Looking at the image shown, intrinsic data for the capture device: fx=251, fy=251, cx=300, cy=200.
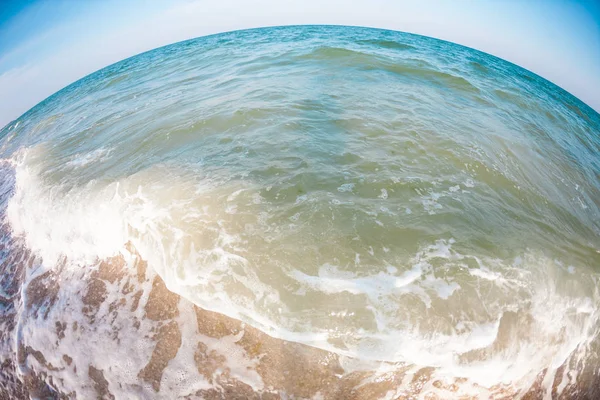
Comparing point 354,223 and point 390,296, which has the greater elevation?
point 354,223

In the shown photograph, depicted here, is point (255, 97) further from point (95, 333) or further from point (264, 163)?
point (95, 333)

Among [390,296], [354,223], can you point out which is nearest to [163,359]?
[390,296]

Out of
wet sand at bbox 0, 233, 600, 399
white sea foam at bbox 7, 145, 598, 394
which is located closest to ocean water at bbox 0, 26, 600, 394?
white sea foam at bbox 7, 145, 598, 394

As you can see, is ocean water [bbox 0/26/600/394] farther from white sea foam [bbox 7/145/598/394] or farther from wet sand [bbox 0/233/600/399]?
wet sand [bbox 0/233/600/399]

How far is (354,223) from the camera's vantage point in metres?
3.26

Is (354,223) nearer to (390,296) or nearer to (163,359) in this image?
(390,296)

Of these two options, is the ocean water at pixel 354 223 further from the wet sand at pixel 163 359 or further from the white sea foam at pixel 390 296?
the wet sand at pixel 163 359

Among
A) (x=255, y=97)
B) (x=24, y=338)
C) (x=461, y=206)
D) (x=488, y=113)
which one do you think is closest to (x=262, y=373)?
(x=24, y=338)

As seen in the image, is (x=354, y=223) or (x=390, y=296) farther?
(x=354, y=223)

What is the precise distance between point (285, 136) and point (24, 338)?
472 cm

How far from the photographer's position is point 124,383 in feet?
7.91

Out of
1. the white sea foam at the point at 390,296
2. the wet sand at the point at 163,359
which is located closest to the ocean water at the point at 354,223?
the white sea foam at the point at 390,296

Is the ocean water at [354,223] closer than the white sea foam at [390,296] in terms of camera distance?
No

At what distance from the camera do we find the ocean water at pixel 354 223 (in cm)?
240
